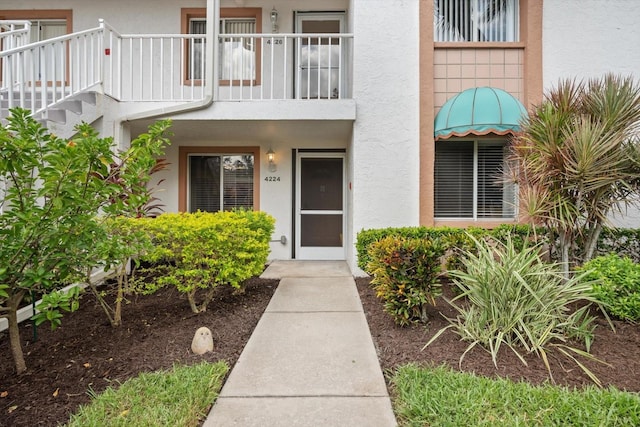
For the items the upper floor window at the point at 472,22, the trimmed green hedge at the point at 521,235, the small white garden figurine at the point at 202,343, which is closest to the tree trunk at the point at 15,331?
the small white garden figurine at the point at 202,343

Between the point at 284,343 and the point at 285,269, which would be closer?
the point at 284,343

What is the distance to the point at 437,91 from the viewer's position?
6961 millimetres

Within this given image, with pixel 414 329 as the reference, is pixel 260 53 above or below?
above

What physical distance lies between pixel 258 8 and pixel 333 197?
506 centimetres

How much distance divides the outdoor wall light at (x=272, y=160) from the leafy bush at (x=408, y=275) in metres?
5.22

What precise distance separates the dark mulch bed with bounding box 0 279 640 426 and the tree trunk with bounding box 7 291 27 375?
10 cm

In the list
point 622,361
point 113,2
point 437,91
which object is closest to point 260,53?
point 113,2

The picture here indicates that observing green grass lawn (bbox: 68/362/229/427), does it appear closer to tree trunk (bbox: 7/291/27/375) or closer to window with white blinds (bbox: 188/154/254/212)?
tree trunk (bbox: 7/291/27/375)

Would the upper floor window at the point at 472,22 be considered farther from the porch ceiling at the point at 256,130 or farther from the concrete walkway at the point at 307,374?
the concrete walkway at the point at 307,374

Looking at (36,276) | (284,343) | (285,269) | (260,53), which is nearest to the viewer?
(36,276)

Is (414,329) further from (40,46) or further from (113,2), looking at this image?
(113,2)

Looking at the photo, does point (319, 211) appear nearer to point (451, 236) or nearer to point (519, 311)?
point (451, 236)

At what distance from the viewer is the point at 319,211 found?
8.70 meters

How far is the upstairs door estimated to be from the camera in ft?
26.3
